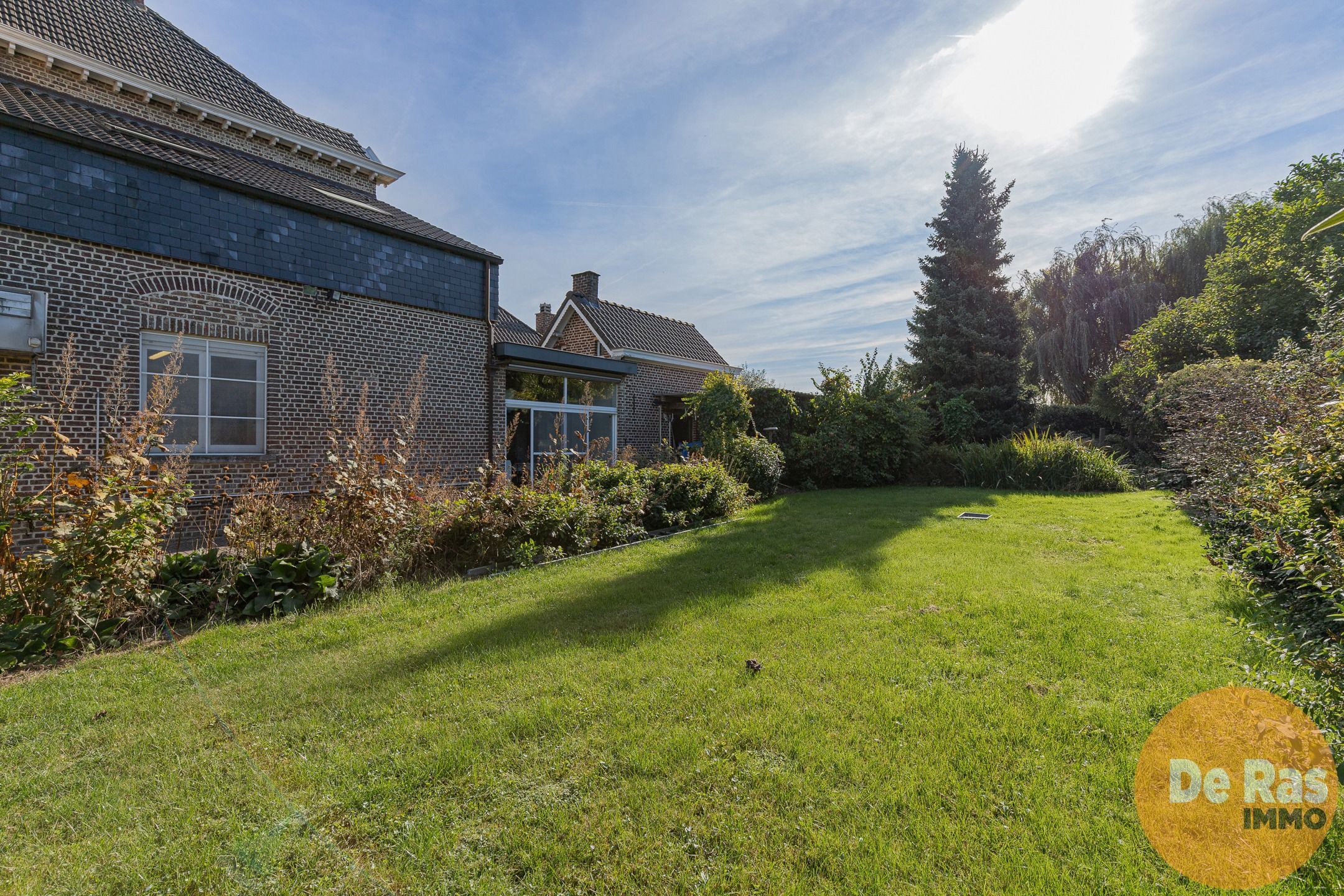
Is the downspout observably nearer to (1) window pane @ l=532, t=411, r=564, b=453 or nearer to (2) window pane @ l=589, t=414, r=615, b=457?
(1) window pane @ l=532, t=411, r=564, b=453

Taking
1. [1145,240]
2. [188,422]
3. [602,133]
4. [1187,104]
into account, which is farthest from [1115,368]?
[188,422]

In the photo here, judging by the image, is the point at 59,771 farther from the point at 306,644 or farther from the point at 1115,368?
the point at 1115,368

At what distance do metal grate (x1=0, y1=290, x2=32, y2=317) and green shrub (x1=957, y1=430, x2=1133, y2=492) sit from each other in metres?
16.9

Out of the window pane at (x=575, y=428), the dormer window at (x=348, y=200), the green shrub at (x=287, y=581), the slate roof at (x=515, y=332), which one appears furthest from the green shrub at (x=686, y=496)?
the slate roof at (x=515, y=332)

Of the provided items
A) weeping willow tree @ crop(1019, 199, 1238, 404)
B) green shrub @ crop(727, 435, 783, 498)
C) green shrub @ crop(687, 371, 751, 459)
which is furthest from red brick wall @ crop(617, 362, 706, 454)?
weeping willow tree @ crop(1019, 199, 1238, 404)

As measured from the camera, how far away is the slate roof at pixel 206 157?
718cm

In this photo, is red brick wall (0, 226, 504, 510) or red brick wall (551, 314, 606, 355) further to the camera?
red brick wall (551, 314, 606, 355)

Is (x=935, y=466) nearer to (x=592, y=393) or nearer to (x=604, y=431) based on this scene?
(x=604, y=431)

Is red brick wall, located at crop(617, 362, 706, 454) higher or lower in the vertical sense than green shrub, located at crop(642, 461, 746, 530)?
higher

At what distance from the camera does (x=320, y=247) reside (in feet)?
29.8

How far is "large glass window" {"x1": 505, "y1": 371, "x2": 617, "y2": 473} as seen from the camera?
39.3 ft

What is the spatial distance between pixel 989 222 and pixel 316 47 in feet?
71.0

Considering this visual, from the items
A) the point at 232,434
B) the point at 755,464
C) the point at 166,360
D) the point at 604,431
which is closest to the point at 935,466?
the point at 755,464

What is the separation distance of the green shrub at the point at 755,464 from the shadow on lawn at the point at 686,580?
2.28 meters
